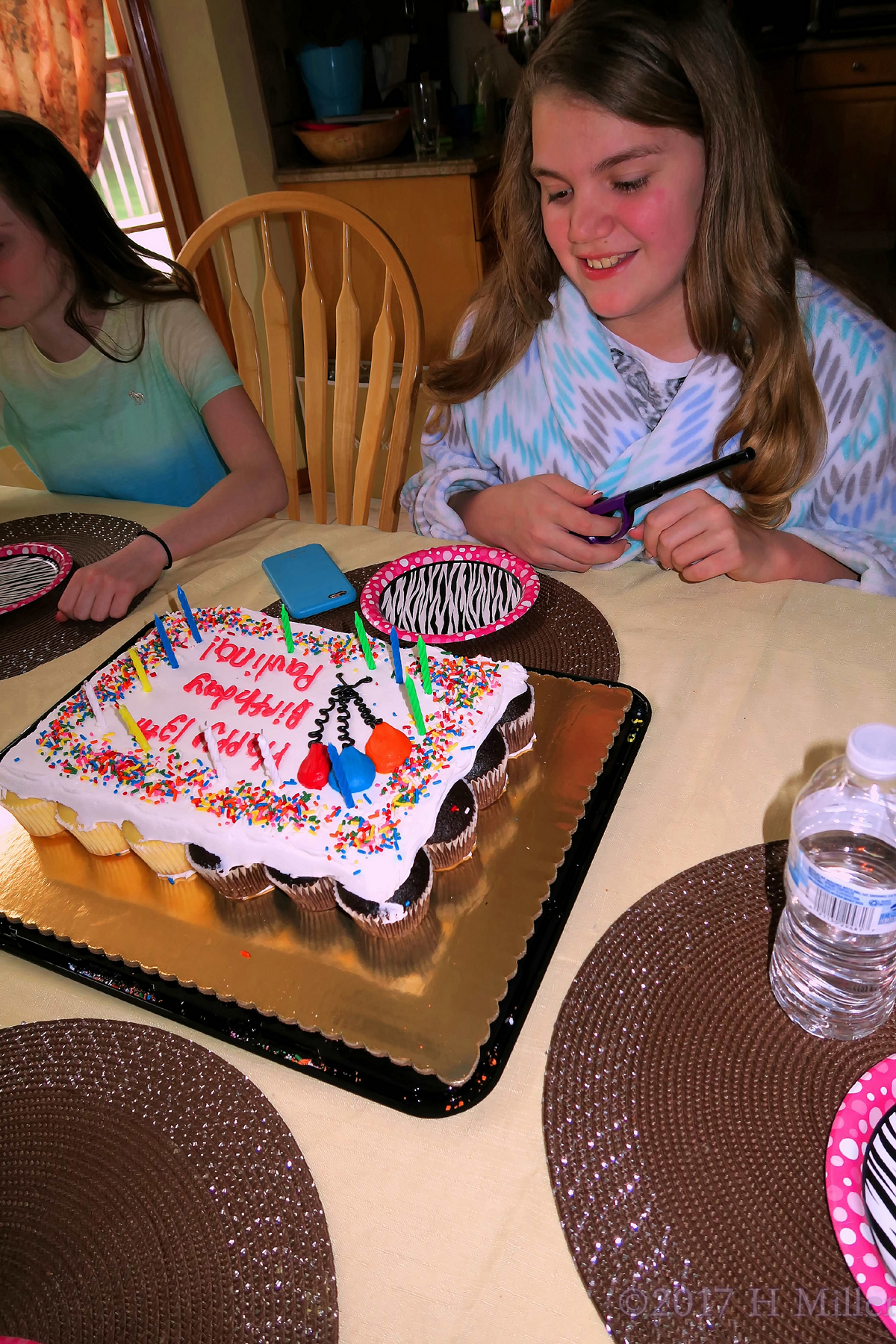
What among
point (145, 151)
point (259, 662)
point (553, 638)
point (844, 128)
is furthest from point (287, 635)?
point (844, 128)

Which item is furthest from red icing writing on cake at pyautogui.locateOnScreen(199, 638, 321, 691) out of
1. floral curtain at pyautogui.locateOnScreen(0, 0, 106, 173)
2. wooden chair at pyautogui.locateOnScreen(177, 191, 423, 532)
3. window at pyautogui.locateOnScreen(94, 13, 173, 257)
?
window at pyautogui.locateOnScreen(94, 13, 173, 257)

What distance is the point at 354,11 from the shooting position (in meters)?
2.68

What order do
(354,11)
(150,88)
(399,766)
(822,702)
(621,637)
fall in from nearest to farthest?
(399,766) → (822,702) → (621,637) → (150,88) → (354,11)

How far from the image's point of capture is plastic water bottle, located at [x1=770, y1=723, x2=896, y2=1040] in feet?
1.45

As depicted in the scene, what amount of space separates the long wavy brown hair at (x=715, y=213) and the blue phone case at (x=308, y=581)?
1.45ft

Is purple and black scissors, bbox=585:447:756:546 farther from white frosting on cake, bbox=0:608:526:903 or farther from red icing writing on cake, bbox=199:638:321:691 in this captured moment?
red icing writing on cake, bbox=199:638:321:691

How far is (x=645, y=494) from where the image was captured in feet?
2.82

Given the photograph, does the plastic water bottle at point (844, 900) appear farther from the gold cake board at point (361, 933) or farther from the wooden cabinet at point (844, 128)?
the wooden cabinet at point (844, 128)

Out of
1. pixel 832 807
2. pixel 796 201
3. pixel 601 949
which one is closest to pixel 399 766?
pixel 601 949

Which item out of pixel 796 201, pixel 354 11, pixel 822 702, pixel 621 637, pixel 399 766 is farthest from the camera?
pixel 354 11

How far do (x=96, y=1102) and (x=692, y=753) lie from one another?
0.51m

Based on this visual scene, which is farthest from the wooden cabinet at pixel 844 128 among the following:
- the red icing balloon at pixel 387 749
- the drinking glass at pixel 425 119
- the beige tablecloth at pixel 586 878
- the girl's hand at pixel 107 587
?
the red icing balloon at pixel 387 749

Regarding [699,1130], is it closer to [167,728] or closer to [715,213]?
[167,728]

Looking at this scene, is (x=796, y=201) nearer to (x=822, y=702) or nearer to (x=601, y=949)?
(x=822, y=702)
